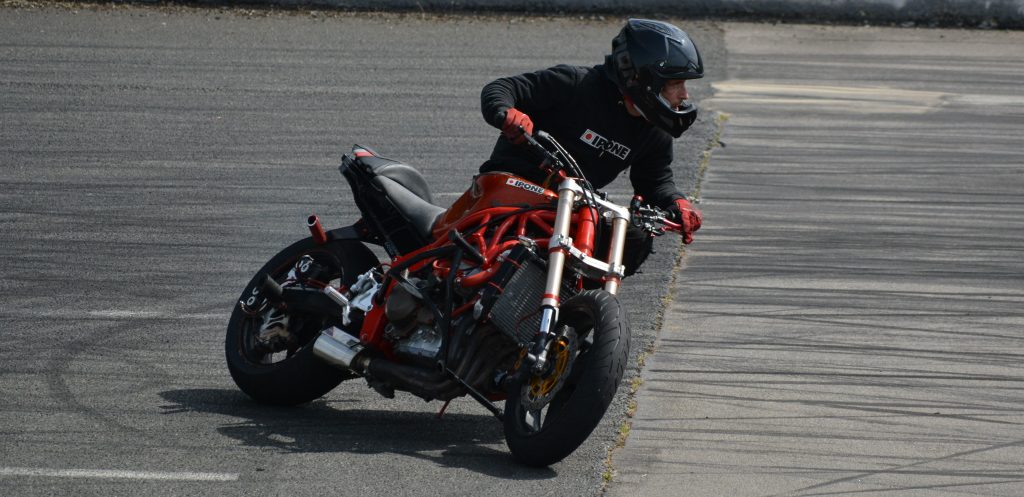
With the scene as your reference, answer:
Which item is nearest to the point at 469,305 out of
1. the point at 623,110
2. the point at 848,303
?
the point at 623,110

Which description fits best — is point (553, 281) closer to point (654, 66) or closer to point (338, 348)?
point (338, 348)

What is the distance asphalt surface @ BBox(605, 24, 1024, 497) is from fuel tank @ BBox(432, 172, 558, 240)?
1.12 metres

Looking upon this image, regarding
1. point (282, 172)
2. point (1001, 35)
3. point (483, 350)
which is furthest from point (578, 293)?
point (1001, 35)

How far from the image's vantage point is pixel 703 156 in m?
12.0

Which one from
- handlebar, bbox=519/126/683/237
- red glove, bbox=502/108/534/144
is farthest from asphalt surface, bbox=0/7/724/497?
red glove, bbox=502/108/534/144

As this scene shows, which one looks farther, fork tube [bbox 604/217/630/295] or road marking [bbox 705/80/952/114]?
road marking [bbox 705/80/952/114]

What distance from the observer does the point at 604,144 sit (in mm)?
6379

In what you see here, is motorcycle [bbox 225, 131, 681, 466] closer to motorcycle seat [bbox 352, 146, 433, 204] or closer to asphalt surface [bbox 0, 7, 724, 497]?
motorcycle seat [bbox 352, 146, 433, 204]

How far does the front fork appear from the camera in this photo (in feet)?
17.8

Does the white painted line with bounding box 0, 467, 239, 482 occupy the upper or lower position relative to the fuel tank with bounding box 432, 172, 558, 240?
lower

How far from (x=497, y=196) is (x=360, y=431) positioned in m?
1.15

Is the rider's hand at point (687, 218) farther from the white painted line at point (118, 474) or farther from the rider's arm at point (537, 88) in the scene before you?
the white painted line at point (118, 474)

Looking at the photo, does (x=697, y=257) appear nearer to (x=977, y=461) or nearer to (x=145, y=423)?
(x=977, y=461)

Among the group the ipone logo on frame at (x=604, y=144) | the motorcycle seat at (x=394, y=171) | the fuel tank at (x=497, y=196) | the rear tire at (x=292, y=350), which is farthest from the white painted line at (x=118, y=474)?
the ipone logo on frame at (x=604, y=144)
